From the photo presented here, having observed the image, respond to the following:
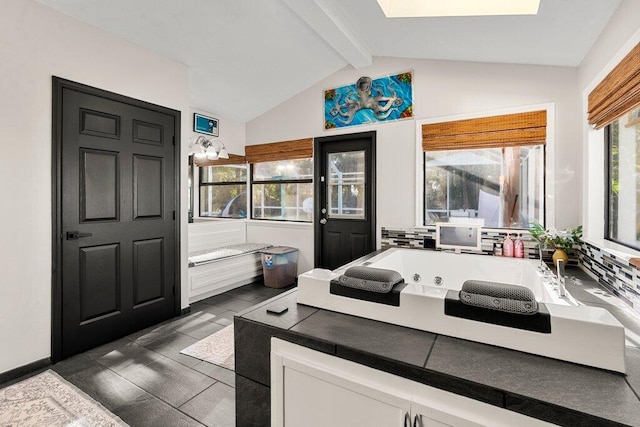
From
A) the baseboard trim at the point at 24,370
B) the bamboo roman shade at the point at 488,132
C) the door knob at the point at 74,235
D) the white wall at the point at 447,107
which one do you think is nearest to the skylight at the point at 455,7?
the white wall at the point at 447,107

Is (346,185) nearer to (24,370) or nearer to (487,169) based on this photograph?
(487,169)

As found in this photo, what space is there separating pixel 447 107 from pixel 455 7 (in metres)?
1.08

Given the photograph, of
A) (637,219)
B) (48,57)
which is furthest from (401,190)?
(48,57)

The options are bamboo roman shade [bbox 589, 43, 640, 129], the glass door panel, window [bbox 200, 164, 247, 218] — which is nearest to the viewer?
bamboo roman shade [bbox 589, 43, 640, 129]

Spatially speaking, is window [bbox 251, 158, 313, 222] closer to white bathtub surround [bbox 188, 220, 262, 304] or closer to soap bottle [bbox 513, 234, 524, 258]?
white bathtub surround [bbox 188, 220, 262, 304]

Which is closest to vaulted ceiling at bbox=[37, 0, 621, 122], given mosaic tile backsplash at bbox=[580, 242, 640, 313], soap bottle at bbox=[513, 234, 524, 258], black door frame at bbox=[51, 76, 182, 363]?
black door frame at bbox=[51, 76, 182, 363]

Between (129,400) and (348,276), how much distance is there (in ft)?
5.04

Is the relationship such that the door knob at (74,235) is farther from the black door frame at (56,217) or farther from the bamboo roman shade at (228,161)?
the bamboo roman shade at (228,161)

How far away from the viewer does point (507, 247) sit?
2902mm

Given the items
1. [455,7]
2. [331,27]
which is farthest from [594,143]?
[331,27]

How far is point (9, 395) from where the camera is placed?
1851 millimetres

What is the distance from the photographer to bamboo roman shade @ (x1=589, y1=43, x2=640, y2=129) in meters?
1.56

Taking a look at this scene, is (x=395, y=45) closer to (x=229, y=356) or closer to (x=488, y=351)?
(x=488, y=351)

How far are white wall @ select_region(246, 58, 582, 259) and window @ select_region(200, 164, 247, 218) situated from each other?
109cm
